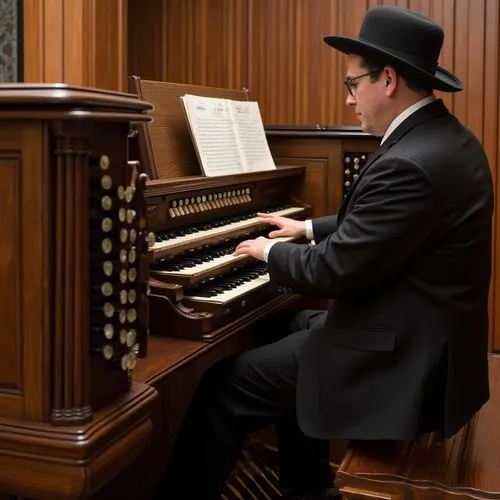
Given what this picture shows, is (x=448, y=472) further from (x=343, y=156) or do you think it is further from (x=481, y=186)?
(x=343, y=156)

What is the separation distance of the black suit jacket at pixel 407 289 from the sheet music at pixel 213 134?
1067mm

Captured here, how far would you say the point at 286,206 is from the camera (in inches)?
167

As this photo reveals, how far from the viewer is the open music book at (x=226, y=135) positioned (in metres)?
3.38

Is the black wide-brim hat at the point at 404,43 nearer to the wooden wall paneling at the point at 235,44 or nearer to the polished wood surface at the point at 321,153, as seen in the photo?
the polished wood surface at the point at 321,153

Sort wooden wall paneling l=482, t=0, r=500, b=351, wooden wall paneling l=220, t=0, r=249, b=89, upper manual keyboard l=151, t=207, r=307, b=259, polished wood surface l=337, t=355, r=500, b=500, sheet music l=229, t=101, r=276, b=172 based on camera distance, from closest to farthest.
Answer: polished wood surface l=337, t=355, r=500, b=500
upper manual keyboard l=151, t=207, r=307, b=259
sheet music l=229, t=101, r=276, b=172
wooden wall paneling l=482, t=0, r=500, b=351
wooden wall paneling l=220, t=0, r=249, b=89

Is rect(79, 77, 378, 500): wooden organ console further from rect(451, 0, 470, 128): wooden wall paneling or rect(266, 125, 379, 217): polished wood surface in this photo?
rect(451, 0, 470, 128): wooden wall paneling

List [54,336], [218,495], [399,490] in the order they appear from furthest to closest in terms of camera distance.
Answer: [218,495], [399,490], [54,336]

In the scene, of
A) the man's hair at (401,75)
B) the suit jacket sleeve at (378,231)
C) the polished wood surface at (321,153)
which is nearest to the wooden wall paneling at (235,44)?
the polished wood surface at (321,153)

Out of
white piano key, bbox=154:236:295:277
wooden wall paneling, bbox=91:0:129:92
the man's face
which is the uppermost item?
wooden wall paneling, bbox=91:0:129:92

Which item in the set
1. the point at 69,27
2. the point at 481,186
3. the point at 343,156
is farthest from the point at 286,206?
the point at 481,186

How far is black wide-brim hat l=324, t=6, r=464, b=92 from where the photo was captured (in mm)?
2455

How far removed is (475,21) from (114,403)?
3.44m

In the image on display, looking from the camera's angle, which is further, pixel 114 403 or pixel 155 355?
pixel 155 355

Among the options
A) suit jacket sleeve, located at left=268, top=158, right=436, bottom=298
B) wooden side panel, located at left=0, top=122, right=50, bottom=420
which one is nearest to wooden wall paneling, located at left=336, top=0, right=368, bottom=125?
suit jacket sleeve, located at left=268, top=158, right=436, bottom=298
